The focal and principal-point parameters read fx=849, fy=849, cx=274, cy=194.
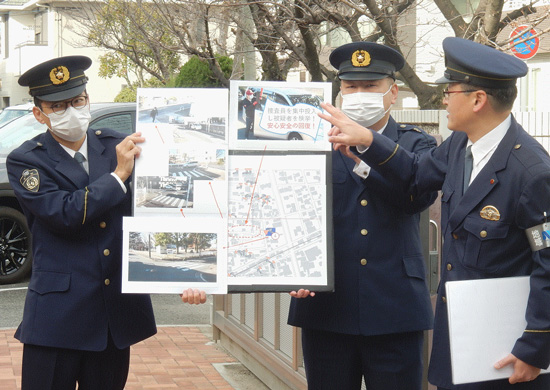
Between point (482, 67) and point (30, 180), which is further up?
point (482, 67)

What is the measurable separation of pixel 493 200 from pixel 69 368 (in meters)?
1.69

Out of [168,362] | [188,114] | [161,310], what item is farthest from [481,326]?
[161,310]

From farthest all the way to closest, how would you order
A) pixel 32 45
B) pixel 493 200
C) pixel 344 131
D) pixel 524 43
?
pixel 32 45
pixel 524 43
pixel 344 131
pixel 493 200

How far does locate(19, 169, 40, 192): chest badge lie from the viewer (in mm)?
3159

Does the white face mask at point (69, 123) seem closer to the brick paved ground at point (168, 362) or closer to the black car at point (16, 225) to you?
the brick paved ground at point (168, 362)

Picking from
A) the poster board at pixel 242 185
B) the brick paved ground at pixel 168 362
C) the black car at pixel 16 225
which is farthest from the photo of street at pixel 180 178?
the black car at pixel 16 225

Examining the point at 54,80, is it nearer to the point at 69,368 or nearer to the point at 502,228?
the point at 69,368

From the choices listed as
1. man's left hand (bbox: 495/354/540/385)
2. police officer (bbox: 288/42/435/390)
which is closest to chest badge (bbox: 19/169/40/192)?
police officer (bbox: 288/42/435/390)

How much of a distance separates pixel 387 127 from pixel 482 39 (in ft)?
10.8

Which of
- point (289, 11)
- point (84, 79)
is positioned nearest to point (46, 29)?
point (289, 11)

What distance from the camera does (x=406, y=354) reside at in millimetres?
3146

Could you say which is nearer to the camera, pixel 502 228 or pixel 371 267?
pixel 502 228

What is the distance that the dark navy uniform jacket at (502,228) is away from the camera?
254 centimetres

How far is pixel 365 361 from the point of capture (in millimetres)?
3160
